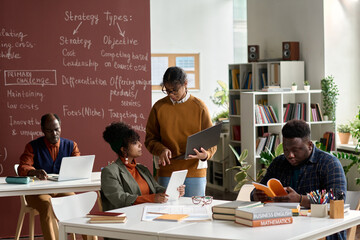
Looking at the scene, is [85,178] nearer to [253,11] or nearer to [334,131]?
[334,131]

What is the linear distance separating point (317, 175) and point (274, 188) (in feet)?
0.98

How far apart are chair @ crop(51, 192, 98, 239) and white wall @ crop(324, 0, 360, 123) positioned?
4391 millimetres

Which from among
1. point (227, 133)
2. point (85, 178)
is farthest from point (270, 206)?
point (227, 133)

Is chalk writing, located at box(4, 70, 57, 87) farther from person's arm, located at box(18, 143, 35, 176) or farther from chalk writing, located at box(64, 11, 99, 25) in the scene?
person's arm, located at box(18, 143, 35, 176)

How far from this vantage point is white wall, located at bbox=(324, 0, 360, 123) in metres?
7.45

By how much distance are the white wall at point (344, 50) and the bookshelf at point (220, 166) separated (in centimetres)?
178

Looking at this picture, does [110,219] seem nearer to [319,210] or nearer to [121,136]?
[121,136]

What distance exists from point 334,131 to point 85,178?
A: 366 centimetres

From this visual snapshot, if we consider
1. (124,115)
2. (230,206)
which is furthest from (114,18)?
(230,206)

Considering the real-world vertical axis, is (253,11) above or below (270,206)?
above

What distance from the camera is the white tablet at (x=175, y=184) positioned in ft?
12.3

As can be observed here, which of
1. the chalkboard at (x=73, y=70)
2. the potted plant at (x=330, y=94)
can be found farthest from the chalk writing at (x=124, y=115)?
the potted plant at (x=330, y=94)

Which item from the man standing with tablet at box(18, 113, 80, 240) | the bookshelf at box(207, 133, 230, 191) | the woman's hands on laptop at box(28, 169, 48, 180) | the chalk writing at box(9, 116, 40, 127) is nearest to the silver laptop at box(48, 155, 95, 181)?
the woman's hands on laptop at box(28, 169, 48, 180)

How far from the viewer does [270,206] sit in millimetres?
3211
